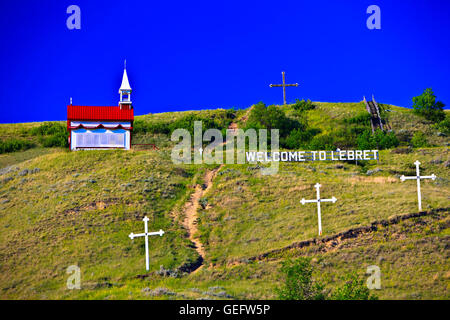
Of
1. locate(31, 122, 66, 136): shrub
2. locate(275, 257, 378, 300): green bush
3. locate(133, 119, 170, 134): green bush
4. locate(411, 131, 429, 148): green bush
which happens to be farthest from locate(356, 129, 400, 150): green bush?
locate(31, 122, 66, 136): shrub

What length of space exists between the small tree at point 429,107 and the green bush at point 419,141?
374 inches

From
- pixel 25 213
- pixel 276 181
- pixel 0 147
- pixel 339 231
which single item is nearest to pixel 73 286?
pixel 25 213

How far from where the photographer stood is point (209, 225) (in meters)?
45.2

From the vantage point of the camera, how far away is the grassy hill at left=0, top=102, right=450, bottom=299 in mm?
35625

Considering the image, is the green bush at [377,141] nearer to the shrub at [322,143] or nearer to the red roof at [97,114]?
the shrub at [322,143]

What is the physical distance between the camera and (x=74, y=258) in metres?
39.7

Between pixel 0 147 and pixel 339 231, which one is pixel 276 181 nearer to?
pixel 339 231

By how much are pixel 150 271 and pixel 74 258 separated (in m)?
6.03

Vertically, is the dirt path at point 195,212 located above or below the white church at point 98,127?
below

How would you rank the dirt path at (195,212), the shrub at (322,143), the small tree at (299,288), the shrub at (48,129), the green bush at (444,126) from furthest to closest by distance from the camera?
1. the shrub at (48,129)
2. the green bush at (444,126)
3. the shrub at (322,143)
4. the dirt path at (195,212)
5. the small tree at (299,288)

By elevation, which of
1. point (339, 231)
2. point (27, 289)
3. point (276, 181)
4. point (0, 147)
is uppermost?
point (0, 147)

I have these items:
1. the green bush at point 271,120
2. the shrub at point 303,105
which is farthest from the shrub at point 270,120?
the shrub at point 303,105

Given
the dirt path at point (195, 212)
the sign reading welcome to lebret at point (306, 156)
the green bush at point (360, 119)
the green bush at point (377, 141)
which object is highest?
the green bush at point (360, 119)

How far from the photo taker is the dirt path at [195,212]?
41103mm
